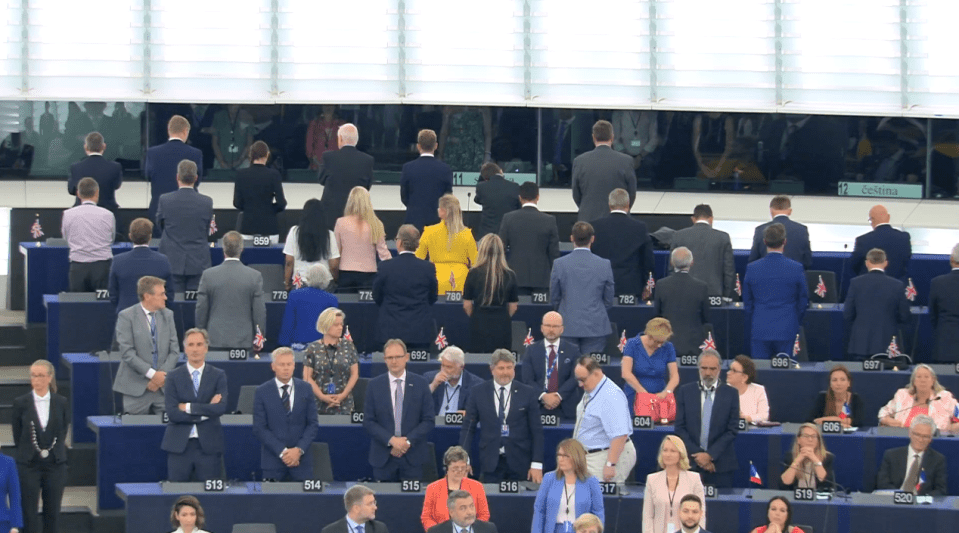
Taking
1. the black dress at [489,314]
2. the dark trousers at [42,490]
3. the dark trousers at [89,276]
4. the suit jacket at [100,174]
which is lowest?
the dark trousers at [42,490]

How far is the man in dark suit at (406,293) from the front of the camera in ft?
43.0

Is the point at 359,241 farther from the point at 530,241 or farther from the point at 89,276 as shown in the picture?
the point at 89,276

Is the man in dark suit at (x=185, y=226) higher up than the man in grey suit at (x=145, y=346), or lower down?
higher up

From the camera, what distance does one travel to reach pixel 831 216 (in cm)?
1827

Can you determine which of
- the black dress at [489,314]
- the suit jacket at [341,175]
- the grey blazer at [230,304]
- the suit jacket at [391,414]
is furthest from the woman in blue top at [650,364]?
the suit jacket at [341,175]

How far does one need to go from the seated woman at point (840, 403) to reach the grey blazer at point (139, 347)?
187 inches

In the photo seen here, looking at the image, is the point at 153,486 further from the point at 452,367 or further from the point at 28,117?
the point at 28,117

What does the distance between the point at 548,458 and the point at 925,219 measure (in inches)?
284

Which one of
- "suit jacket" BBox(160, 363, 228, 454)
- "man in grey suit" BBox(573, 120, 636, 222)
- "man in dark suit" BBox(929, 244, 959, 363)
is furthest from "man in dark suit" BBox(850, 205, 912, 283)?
"suit jacket" BBox(160, 363, 228, 454)

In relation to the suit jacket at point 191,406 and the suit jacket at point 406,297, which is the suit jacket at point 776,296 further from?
the suit jacket at point 191,406

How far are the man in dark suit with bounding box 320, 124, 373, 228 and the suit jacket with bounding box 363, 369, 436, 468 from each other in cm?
319

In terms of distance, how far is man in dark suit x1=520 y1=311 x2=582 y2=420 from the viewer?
12.4m

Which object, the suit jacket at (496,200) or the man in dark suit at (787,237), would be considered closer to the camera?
the man in dark suit at (787,237)

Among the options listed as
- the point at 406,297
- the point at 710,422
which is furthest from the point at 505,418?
the point at 406,297
